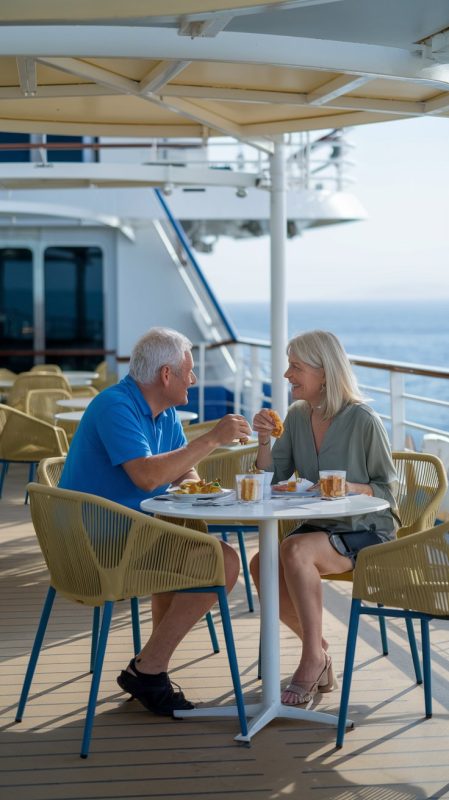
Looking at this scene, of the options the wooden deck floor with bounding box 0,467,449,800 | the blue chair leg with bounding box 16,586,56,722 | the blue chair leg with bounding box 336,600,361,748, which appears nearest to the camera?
the wooden deck floor with bounding box 0,467,449,800

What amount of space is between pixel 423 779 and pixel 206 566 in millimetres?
826

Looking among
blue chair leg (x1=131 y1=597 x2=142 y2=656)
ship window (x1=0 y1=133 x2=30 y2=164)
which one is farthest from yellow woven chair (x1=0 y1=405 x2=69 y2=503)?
ship window (x1=0 y1=133 x2=30 y2=164)

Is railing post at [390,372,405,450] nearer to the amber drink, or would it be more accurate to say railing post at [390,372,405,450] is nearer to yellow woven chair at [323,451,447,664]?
yellow woven chair at [323,451,447,664]

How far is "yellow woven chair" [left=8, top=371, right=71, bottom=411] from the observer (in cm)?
933

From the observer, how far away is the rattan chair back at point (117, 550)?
3277 mm

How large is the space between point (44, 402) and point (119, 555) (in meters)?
5.19

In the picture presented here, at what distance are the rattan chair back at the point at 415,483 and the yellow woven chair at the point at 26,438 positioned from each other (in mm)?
2802

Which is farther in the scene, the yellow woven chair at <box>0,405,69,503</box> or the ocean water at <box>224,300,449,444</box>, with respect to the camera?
the ocean water at <box>224,300,449,444</box>

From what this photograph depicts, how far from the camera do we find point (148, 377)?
370cm

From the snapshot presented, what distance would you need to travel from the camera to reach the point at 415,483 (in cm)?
419

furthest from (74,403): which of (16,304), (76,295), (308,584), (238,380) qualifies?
(16,304)

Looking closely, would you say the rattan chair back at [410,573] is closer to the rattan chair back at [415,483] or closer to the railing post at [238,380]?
the rattan chair back at [415,483]

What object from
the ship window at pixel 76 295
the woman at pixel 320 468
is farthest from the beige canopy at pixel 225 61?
the ship window at pixel 76 295

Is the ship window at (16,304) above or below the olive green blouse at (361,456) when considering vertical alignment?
above
